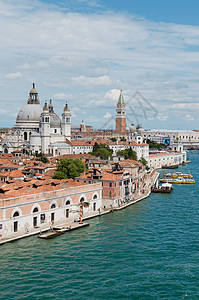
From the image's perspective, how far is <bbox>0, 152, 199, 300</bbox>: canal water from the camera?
12.7 meters

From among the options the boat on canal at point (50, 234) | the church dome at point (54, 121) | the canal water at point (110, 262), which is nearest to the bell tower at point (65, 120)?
the church dome at point (54, 121)

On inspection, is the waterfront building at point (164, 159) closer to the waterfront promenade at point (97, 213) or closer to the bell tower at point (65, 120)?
the bell tower at point (65, 120)

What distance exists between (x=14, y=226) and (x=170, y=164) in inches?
1867

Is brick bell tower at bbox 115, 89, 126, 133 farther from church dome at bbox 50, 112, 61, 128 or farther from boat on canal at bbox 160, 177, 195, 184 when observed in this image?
boat on canal at bbox 160, 177, 195, 184

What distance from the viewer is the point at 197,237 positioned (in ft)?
60.4

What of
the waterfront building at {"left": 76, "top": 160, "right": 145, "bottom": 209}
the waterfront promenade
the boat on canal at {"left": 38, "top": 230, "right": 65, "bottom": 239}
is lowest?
the boat on canal at {"left": 38, "top": 230, "right": 65, "bottom": 239}

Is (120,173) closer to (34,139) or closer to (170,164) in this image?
(34,139)

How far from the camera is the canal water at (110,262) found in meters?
12.7

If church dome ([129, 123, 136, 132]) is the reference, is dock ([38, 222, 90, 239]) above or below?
below

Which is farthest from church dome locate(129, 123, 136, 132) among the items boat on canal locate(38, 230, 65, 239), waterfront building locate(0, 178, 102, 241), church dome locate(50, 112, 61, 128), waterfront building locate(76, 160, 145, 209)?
boat on canal locate(38, 230, 65, 239)

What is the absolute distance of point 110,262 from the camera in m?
15.1

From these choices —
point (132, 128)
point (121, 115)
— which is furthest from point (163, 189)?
point (121, 115)

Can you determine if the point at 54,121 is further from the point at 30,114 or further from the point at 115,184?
the point at 115,184

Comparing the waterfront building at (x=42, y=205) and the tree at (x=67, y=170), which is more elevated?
the tree at (x=67, y=170)
